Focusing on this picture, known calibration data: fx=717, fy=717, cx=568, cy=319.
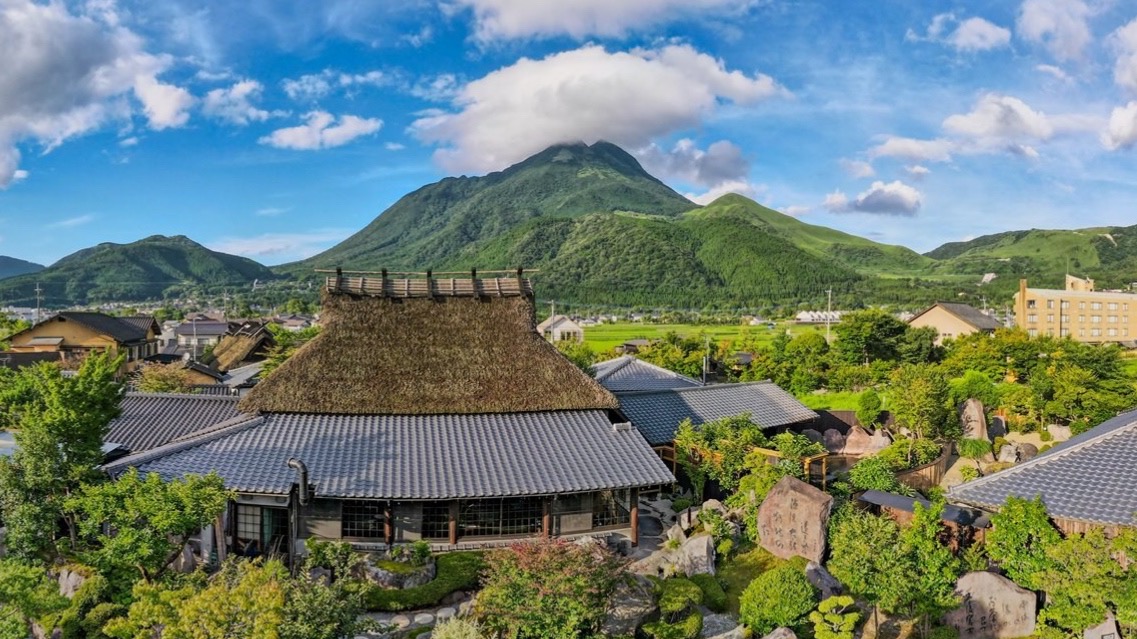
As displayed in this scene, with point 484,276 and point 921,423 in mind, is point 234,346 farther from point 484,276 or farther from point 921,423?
point 921,423

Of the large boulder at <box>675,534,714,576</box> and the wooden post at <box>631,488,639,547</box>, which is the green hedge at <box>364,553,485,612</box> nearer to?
the wooden post at <box>631,488,639,547</box>

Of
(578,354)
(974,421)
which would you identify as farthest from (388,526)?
(578,354)

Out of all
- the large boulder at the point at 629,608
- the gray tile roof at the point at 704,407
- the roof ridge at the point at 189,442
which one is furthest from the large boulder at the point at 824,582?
the roof ridge at the point at 189,442

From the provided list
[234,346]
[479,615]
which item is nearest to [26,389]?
[479,615]

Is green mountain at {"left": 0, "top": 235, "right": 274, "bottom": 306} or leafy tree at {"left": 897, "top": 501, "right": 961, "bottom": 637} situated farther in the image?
green mountain at {"left": 0, "top": 235, "right": 274, "bottom": 306}

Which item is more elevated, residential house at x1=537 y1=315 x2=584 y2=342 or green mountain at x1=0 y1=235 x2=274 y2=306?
green mountain at x1=0 y1=235 x2=274 y2=306

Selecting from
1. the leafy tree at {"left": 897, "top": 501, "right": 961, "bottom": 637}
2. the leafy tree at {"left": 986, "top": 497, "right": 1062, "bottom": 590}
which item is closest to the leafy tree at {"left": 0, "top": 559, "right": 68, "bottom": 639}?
the leafy tree at {"left": 897, "top": 501, "right": 961, "bottom": 637}
